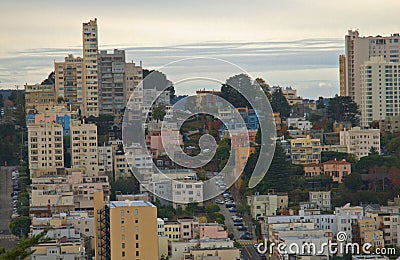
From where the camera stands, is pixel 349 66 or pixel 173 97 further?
pixel 349 66

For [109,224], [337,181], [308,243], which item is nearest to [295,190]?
[337,181]

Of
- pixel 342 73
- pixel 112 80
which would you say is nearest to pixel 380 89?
pixel 342 73

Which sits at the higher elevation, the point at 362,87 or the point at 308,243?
the point at 362,87

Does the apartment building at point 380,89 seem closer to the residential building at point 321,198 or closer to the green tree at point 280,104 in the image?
Answer: the green tree at point 280,104

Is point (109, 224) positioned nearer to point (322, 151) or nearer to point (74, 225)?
point (74, 225)

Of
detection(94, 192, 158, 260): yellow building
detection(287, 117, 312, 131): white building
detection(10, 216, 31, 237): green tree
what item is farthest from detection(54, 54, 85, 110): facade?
detection(94, 192, 158, 260): yellow building

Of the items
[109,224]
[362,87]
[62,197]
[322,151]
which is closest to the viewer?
[109,224]

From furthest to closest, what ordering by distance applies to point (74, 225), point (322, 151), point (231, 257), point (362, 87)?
point (362, 87), point (322, 151), point (74, 225), point (231, 257)

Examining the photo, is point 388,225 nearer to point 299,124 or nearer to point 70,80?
point 299,124
